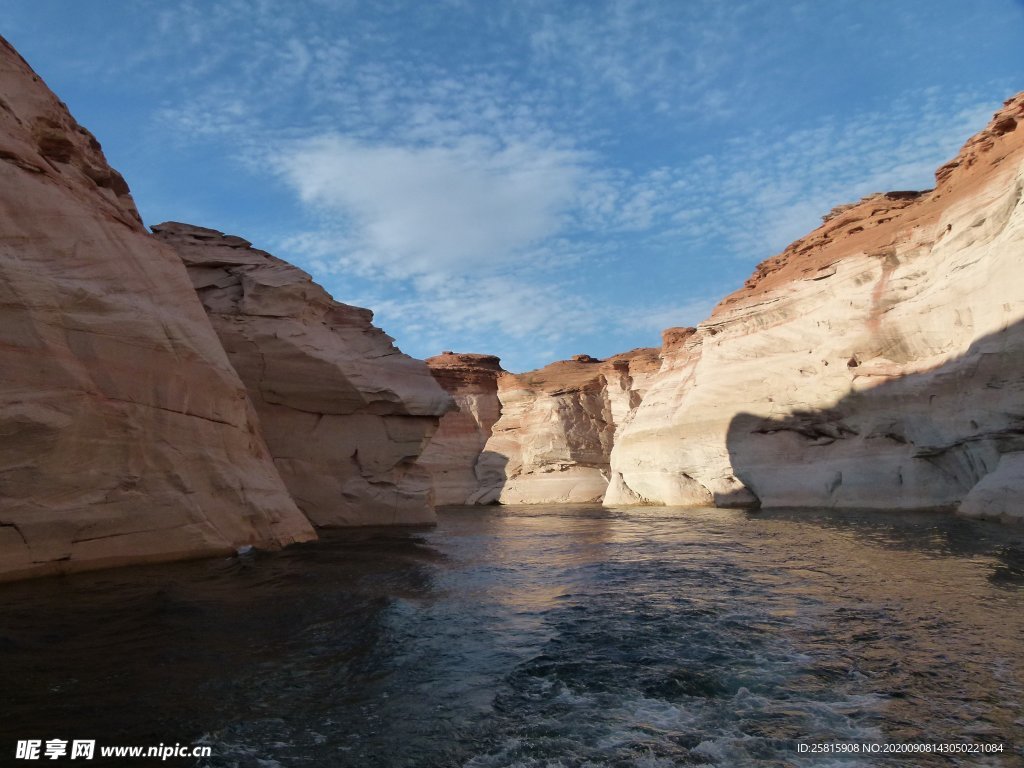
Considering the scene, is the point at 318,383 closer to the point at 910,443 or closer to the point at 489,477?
the point at 910,443

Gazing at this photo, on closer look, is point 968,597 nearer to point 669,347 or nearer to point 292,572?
point 292,572

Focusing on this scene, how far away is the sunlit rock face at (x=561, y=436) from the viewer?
118 feet

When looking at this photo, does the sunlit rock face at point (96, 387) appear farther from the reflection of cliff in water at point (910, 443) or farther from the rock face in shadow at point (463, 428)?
the rock face in shadow at point (463, 428)

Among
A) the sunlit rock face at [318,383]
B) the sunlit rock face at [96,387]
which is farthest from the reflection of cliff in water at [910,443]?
the sunlit rock face at [96,387]

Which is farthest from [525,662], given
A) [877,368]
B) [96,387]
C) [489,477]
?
[489,477]

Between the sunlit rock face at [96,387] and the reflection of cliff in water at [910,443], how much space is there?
518 inches

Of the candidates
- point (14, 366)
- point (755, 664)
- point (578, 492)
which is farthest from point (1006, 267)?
point (578, 492)

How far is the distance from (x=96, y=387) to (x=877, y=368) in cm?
1713

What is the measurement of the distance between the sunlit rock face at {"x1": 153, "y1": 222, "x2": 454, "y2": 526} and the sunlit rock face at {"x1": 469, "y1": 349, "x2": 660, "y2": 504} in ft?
68.3

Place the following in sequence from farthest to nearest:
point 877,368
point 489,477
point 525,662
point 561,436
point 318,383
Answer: point 489,477
point 561,436
point 877,368
point 318,383
point 525,662

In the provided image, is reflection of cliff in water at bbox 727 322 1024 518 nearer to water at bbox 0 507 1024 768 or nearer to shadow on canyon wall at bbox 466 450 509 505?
water at bbox 0 507 1024 768

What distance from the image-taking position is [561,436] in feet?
123

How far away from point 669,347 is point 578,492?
9508 mm

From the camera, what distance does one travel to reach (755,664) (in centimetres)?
429
